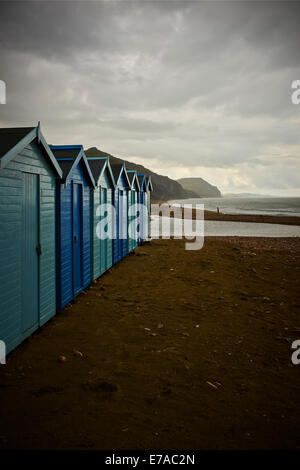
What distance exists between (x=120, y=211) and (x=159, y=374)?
9.12m

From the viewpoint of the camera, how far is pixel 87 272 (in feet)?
27.9

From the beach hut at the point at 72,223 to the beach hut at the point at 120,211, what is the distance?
10.1 feet

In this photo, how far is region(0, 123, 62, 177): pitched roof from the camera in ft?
13.9

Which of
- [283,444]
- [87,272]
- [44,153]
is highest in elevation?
[44,153]

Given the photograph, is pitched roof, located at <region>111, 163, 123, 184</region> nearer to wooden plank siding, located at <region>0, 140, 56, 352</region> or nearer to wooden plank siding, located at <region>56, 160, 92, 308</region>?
wooden plank siding, located at <region>56, 160, 92, 308</region>

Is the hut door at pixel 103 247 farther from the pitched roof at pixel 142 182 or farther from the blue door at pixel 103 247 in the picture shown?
the pitched roof at pixel 142 182

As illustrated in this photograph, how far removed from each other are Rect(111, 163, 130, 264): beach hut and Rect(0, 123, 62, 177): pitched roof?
642 cm

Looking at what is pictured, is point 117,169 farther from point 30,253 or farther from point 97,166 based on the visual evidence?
point 30,253

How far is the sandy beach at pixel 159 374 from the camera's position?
3070 mm

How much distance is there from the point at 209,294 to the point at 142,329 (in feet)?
9.35

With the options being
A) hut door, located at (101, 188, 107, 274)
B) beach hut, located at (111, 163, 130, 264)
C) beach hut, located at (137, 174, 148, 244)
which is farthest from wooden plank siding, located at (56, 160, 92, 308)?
beach hut, located at (137, 174, 148, 244)

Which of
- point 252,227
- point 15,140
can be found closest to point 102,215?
point 15,140
